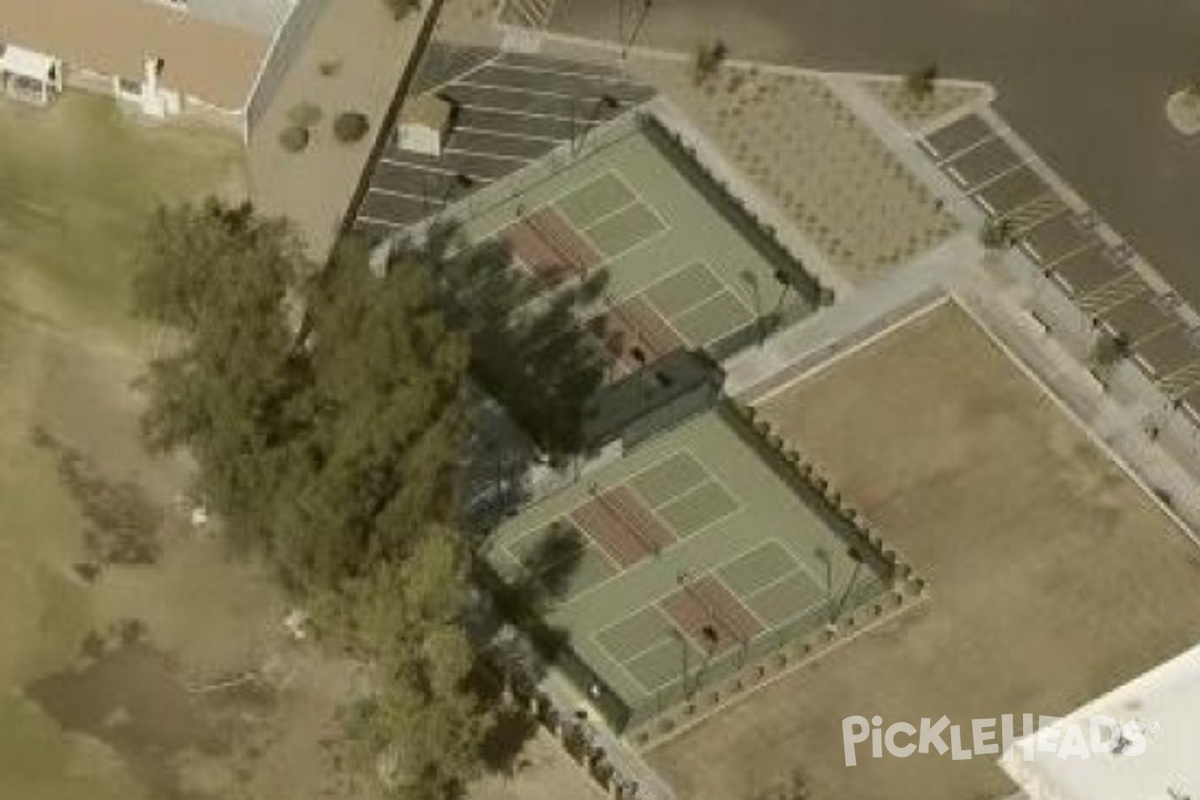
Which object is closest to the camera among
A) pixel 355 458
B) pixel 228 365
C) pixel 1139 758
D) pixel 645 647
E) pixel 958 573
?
pixel 355 458

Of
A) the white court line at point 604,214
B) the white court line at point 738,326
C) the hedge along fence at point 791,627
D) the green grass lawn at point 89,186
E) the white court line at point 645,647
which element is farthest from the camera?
the white court line at point 604,214

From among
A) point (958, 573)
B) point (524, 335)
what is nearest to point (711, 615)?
point (958, 573)

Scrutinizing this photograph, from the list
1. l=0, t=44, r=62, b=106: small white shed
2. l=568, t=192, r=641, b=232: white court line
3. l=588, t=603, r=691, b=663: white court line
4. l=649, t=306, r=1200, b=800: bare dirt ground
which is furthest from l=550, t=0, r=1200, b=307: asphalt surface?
l=588, t=603, r=691, b=663: white court line

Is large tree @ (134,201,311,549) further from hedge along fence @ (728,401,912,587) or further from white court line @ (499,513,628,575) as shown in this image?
hedge along fence @ (728,401,912,587)

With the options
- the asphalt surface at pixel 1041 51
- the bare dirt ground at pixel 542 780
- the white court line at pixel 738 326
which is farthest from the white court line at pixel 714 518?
the asphalt surface at pixel 1041 51

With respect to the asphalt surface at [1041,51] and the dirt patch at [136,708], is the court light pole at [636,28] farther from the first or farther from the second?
the dirt patch at [136,708]

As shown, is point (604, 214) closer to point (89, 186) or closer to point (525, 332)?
point (525, 332)

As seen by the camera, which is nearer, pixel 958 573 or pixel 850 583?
pixel 850 583

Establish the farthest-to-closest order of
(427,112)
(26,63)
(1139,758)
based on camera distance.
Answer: (427,112), (26,63), (1139,758)
